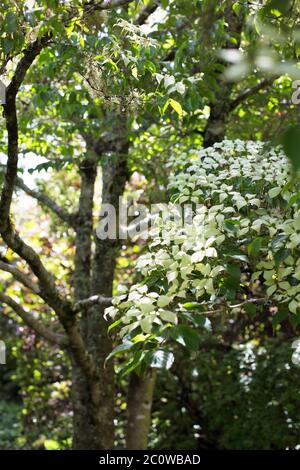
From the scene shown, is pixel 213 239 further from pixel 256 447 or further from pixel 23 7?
pixel 256 447

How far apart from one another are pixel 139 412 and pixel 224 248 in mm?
3121

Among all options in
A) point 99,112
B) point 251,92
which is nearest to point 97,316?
point 99,112

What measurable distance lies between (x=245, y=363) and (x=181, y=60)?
10.4 feet

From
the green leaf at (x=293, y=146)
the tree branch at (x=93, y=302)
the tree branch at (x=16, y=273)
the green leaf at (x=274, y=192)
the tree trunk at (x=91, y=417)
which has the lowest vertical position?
the green leaf at (x=293, y=146)

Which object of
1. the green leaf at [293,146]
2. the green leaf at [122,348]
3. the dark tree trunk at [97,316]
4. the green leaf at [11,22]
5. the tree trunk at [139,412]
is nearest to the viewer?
the green leaf at [293,146]

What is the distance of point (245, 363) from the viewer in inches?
239

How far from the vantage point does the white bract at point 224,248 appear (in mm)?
2400

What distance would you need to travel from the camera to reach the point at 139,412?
537cm

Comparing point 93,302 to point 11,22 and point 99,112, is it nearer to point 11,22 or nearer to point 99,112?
point 99,112

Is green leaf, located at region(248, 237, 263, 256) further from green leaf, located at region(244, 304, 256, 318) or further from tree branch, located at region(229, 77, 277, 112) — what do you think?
tree branch, located at region(229, 77, 277, 112)

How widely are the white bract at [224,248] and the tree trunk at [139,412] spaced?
2.57 metres

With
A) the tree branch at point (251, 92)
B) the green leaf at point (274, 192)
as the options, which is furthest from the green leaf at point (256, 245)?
the tree branch at point (251, 92)

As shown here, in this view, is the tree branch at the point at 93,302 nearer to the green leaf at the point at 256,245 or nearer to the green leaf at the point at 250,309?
the green leaf at the point at 250,309
